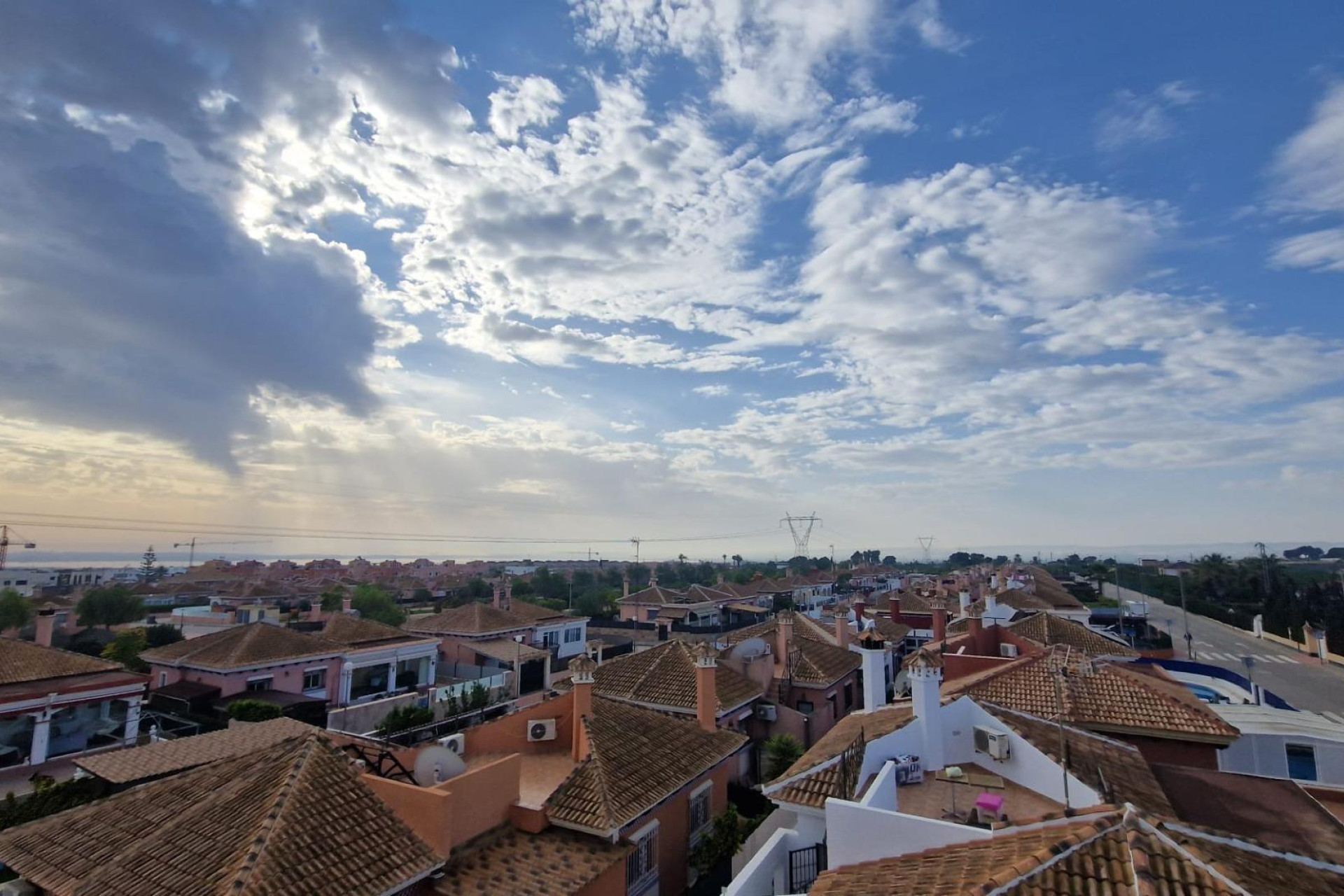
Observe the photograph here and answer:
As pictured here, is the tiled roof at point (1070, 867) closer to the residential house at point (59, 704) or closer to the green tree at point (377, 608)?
the residential house at point (59, 704)

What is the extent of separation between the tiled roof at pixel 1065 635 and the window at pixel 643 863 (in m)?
16.9

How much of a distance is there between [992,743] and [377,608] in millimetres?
56895

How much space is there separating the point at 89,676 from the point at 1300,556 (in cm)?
27016

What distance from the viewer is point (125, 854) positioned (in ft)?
27.5

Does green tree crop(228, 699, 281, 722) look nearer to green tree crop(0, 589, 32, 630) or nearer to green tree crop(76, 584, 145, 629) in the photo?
green tree crop(0, 589, 32, 630)

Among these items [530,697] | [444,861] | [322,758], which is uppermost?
[322,758]

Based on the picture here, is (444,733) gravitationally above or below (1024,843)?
below

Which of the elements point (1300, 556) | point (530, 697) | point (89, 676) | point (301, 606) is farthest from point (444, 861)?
point (1300, 556)

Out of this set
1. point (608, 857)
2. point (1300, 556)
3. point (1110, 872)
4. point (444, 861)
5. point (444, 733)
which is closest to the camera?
point (1110, 872)

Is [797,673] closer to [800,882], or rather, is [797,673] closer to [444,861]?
[800,882]

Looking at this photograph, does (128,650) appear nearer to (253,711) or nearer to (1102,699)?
(253,711)

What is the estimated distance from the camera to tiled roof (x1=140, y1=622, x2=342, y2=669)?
2773cm

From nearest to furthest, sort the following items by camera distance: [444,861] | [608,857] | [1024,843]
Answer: [1024,843] → [444,861] → [608,857]

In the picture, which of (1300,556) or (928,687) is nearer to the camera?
(928,687)
